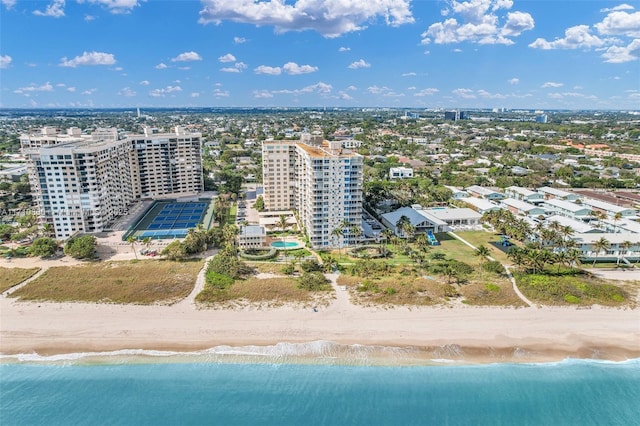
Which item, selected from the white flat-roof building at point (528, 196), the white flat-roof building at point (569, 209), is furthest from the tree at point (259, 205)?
the white flat-roof building at point (528, 196)

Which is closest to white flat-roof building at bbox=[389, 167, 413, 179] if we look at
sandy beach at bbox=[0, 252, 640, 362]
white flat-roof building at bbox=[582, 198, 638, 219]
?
white flat-roof building at bbox=[582, 198, 638, 219]

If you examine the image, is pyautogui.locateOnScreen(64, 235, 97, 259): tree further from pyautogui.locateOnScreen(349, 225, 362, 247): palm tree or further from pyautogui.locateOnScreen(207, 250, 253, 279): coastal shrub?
pyautogui.locateOnScreen(349, 225, 362, 247): palm tree

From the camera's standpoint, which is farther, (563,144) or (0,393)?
(563,144)

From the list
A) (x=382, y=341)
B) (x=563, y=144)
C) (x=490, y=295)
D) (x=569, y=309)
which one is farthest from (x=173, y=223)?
(x=563, y=144)

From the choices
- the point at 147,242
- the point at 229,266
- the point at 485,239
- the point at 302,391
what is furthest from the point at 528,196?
the point at 147,242

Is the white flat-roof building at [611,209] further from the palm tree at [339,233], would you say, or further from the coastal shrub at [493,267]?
the palm tree at [339,233]

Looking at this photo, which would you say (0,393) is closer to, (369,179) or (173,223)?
(173,223)
